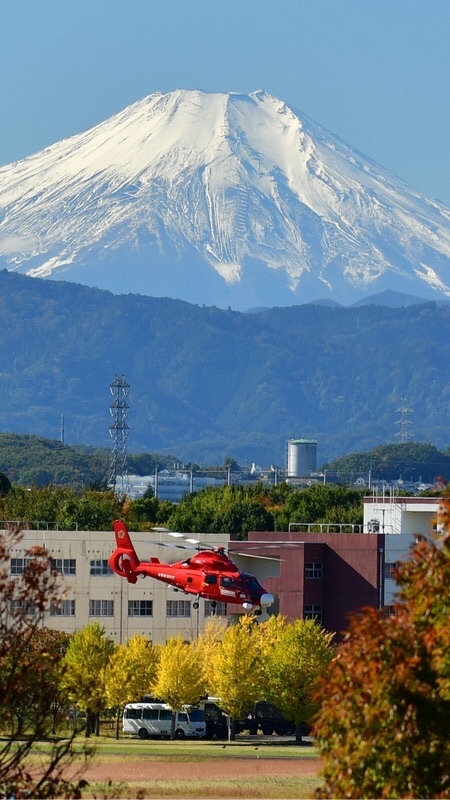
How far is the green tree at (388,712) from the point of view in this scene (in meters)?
25.3

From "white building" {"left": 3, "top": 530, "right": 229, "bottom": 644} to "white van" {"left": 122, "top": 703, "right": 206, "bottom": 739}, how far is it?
13.1 meters

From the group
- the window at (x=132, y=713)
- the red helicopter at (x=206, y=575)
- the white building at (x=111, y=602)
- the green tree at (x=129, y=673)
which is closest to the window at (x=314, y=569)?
the white building at (x=111, y=602)

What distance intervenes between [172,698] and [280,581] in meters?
15.2

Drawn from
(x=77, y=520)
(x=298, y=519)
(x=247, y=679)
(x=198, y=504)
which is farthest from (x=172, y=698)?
(x=198, y=504)

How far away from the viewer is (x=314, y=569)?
98375mm

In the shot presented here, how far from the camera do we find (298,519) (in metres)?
140

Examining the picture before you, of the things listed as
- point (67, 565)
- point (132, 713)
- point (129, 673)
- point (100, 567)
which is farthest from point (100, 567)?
point (132, 713)

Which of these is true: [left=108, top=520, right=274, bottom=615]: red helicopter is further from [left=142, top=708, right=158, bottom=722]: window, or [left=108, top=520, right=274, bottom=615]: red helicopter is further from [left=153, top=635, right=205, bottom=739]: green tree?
[left=142, top=708, right=158, bottom=722]: window

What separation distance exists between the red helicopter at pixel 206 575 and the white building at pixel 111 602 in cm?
894

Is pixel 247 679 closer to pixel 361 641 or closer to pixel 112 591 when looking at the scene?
pixel 112 591

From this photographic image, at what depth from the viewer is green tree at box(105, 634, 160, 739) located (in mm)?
84250

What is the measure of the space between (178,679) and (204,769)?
20.7 m

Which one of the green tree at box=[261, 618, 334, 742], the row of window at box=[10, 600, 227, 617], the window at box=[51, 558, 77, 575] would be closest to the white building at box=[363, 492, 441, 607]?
the row of window at box=[10, 600, 227, 617]

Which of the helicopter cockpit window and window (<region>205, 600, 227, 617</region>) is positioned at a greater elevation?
the helicopter cockpit window
